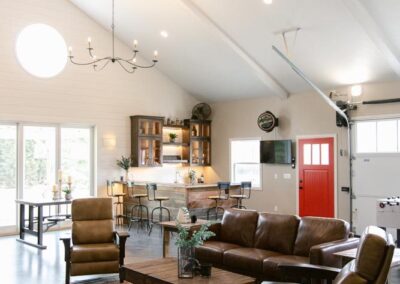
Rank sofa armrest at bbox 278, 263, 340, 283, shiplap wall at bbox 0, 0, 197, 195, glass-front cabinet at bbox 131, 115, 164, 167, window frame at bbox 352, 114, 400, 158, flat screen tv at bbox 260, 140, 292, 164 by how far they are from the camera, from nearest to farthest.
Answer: sofa armrest at bbox 278, 263, 340, 283
window frame at bbox 352, 114, 400, 158
shiplap wall at bbox 0, 0, 197, 195
flat screen tv at bbox 260, 140, 292, 164
glass-front cabinet at bbox 131, 115, 164, 167

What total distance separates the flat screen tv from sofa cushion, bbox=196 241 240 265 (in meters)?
5.30

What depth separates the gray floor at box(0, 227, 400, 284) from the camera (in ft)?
19.0

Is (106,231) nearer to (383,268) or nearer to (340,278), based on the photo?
(340,278)

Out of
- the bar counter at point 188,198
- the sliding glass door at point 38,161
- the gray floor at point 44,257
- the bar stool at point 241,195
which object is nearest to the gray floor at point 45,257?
the gray floor at point 44,257

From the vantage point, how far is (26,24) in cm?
962

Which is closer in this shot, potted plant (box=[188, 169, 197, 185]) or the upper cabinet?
the upper cabinet

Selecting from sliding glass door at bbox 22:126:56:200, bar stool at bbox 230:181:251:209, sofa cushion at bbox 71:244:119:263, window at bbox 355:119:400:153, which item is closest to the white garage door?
window at bbox 355:119:400:153

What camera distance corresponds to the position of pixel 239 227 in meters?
5.82

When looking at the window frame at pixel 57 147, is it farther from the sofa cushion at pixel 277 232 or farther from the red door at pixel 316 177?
the sofa cushion at pixel 277 232

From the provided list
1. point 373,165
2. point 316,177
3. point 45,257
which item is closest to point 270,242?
point 45,257

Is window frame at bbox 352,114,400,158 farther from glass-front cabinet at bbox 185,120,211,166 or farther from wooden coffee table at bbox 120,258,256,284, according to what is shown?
wooden coffee table at bbox 120,258,256,284

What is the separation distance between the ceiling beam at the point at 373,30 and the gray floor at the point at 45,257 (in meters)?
3.77

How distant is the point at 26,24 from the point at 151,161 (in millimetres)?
4126

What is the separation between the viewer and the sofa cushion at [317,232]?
4930 millimetres
